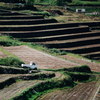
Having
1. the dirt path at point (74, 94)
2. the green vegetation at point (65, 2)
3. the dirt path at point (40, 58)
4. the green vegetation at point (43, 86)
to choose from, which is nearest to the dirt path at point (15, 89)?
the green vegetation at point (43, 86)

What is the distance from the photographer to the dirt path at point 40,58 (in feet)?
51.5

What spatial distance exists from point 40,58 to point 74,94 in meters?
6.09

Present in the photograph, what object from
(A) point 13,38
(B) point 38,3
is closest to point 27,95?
(A) point 13,38

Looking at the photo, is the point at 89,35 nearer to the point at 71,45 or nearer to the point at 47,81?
the point at 71,45

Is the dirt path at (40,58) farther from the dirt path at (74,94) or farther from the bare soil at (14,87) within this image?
the bare soil at (14,87)

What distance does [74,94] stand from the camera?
452 inches

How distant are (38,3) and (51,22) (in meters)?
12.8

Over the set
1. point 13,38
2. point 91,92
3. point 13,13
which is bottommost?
point 91,92

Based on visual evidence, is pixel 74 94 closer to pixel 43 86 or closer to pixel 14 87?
pixel 43 86

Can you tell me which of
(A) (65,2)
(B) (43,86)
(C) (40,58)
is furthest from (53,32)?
(A) (65,2)

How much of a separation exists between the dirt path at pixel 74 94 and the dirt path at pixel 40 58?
123 inches

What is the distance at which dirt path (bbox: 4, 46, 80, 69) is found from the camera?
51.5ft

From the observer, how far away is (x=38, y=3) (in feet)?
127

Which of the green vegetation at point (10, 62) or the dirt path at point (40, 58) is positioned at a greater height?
the green vegetation at point (10, 62)
